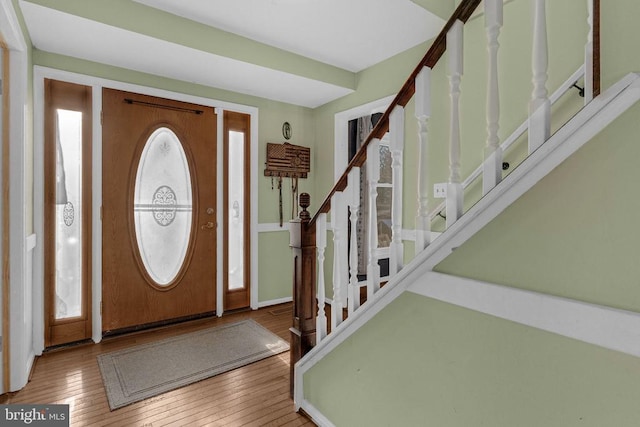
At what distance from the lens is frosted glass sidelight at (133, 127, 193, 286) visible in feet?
10.1

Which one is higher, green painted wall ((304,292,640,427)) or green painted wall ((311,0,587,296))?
green painted wall ((311,0,587,296))

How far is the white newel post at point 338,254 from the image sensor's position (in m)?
1.75

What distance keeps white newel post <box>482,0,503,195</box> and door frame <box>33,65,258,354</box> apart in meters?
2.82

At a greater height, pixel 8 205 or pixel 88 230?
pixel 8 205

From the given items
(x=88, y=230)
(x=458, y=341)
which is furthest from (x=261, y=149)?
(x=458, y=341)

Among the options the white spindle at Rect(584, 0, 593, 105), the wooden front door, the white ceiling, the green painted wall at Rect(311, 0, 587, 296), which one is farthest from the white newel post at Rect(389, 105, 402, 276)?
the wooden front door

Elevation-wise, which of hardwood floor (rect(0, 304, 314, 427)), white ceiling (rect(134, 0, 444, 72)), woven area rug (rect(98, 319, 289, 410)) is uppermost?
white ceiling (rect(134, 0, 444, 72))

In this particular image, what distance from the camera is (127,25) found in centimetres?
226

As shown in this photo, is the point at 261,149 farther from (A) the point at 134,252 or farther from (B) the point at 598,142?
(B) the point at 598,142

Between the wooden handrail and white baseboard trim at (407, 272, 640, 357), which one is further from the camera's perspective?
the wooden handrail

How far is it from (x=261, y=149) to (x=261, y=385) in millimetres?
2395

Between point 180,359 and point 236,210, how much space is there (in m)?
1.57

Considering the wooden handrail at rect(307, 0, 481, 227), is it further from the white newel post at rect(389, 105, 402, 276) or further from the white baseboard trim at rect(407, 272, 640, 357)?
the white baseboard trim at rect(407, 272, 640, 357)

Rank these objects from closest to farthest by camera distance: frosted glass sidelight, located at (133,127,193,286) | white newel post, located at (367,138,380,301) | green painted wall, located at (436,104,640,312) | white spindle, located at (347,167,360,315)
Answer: green painted wall, located at (436,104,640,312), white newel post, located at (367,138,380,301), white spindle, located at (347,167,360,315), frosted glass sidelight, located at (133,127,193,286)
